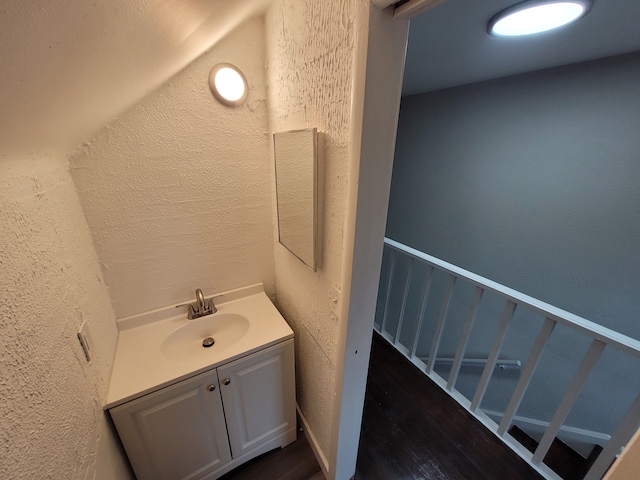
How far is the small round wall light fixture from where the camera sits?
105 cm

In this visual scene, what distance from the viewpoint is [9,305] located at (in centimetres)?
48

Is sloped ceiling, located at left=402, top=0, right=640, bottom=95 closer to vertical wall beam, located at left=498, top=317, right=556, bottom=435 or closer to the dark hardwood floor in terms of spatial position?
vertical wall beam, located at left=498, top=317, right=556, bottom=435

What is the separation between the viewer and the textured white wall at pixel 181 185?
1.00m

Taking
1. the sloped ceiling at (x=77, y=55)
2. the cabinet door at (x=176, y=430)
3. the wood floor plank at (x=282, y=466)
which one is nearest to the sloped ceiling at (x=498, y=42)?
the sloped ceiling at (x=77, y=55)

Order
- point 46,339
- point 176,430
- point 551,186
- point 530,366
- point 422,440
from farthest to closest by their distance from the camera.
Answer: point 551,186 < point 422,440 < point 530,366 < point 176,430 < point 46,339

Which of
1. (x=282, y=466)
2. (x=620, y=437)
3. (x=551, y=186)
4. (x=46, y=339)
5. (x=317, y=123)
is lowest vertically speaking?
(x=282, y=466)

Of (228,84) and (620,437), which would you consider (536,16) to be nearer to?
(228,84)

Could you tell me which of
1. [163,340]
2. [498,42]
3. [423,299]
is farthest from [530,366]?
[163,340]

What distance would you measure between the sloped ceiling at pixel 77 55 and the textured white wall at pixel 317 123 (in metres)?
0.26

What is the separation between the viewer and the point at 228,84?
1086mm

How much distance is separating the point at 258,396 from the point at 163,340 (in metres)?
0.52

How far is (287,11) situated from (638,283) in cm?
237

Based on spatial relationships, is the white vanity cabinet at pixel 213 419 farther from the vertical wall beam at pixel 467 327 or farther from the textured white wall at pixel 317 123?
the vertical wall beam at pixel 467 327

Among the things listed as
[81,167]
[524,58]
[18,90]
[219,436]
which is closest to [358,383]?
[219,436]
